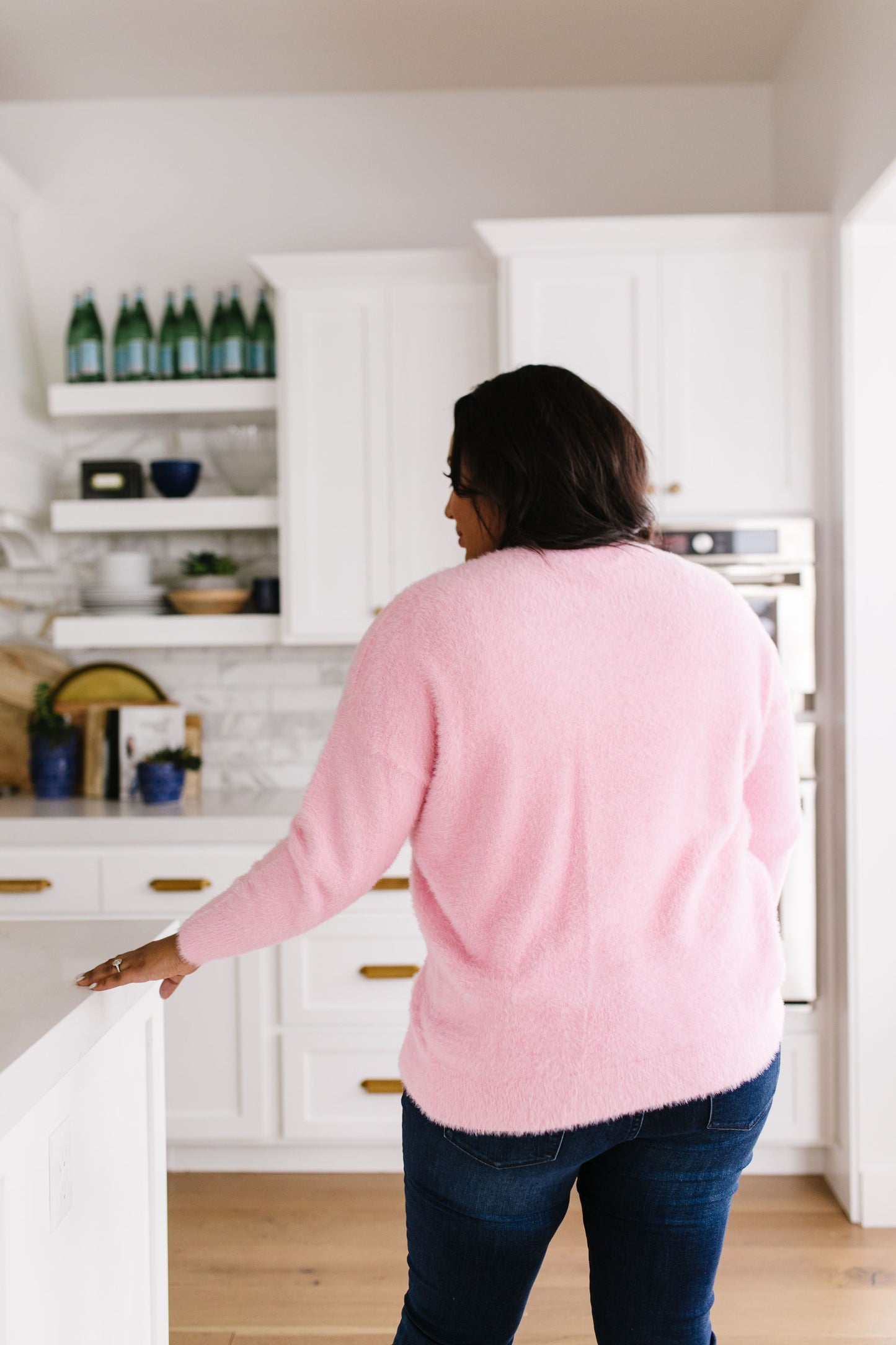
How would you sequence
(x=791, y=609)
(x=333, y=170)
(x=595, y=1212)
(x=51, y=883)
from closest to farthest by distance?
(x=595, y=1212) → (x=791, y=609) → (x=51, y=883) → (x=333, y=170)

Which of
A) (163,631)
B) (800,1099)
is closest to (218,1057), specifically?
(163,631)

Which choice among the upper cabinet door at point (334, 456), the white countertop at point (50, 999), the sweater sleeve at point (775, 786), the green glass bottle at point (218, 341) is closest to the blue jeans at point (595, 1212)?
the sweater sleeve at point (775, 786)

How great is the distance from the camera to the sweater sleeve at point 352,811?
970mm

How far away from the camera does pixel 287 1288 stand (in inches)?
85.0

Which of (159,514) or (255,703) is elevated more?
(159,514)

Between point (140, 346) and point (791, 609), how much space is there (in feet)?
5.97

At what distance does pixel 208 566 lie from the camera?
9.80 feet

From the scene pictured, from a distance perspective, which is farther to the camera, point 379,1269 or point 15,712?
point 15,712

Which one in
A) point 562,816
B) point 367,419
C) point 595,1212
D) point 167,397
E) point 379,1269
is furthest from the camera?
point 167,397

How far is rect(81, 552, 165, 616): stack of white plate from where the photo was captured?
296cm

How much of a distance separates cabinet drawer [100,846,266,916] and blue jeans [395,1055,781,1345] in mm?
1595

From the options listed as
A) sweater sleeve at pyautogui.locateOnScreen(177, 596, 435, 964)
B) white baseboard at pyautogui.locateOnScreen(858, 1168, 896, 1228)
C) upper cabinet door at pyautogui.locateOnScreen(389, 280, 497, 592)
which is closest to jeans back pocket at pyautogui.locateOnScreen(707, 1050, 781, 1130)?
sweater sleeve at pyautogui.locateOnScreen(177, 596, 435, 964)

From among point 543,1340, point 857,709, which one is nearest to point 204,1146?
point 543,1340

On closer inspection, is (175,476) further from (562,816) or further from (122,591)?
(562,816)
